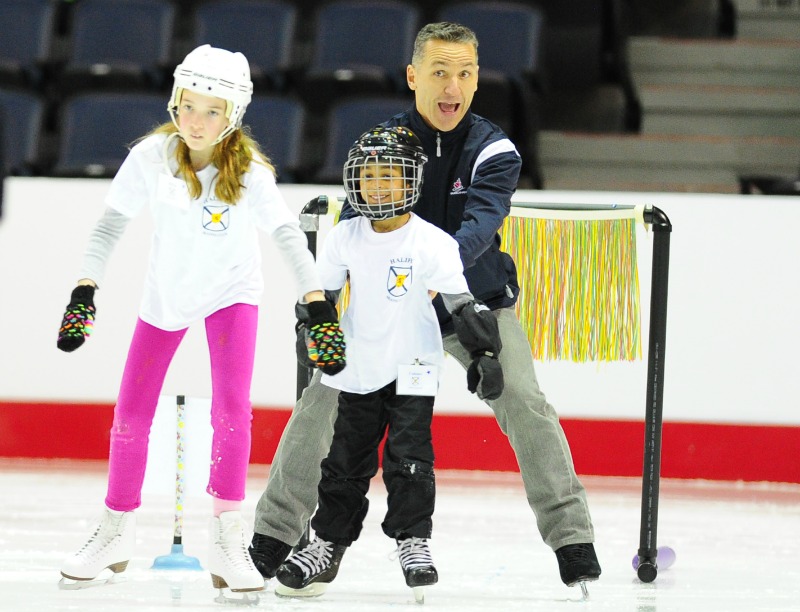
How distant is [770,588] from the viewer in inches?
124

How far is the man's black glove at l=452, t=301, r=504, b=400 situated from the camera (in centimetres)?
274

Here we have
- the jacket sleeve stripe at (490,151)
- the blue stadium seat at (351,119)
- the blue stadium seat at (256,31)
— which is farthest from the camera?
the blue stadium seat at (256,31)

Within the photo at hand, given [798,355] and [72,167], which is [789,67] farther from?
[72,167]

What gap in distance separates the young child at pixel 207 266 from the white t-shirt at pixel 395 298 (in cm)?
12

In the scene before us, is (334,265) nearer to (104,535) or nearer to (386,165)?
(386,165)

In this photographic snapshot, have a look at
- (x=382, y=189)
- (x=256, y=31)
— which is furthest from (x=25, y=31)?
(x=382, y=189)

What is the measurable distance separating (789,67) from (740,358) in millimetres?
2652

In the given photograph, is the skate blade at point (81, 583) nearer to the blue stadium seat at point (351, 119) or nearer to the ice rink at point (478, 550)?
the ice rink at point (478, 550)

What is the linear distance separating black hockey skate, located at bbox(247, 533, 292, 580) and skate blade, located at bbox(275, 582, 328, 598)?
0.15ft

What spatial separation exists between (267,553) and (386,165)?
89 cm

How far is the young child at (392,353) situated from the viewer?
2.75 meters

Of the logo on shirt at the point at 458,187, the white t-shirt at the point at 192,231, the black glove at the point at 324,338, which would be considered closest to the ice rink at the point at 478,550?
the black glove at the point at 324,338

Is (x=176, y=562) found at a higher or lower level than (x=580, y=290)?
lower

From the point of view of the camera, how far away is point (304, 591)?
113 inches
